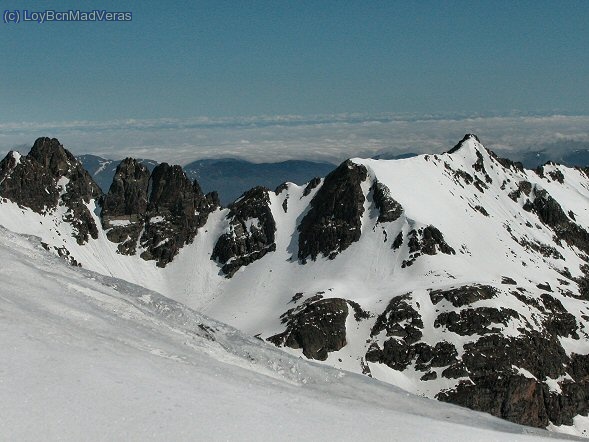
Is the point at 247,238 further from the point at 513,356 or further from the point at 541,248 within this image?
the point at 541,248

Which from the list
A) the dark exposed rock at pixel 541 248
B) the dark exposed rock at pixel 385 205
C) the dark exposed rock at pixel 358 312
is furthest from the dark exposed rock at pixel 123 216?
the dark exposed rock at pixel 541 248

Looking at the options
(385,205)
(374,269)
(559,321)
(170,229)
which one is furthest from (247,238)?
(559,321)

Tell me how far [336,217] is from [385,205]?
17.3 meters

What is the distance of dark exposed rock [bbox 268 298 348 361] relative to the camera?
390 ft

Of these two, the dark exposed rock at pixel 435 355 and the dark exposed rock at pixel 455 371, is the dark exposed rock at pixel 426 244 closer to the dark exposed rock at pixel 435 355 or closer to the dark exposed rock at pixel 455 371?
the dark exposed rock at pixel 435 355

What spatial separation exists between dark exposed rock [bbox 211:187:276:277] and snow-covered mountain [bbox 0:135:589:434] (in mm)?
518

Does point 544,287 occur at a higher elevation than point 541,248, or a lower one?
lower

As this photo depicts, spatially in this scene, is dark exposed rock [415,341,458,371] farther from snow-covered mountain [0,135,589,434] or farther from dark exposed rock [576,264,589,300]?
dark exposed rock [576,264,589,300]

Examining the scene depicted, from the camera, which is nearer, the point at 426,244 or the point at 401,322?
the point at 401,322

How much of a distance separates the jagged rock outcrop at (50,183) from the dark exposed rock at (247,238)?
47596 mm

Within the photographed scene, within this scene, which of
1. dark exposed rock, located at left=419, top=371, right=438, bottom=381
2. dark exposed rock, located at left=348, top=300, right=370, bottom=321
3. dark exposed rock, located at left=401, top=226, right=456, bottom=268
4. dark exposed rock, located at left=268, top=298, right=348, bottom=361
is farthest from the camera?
dark exposed rock, located at left=401, top=226, right=456, bottom=268

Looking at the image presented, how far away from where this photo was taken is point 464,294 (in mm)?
125250

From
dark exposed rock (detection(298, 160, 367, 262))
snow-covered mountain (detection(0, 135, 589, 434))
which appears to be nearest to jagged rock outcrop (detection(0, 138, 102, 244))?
snow-covered mountain (detection(0, 135, 589, 434))

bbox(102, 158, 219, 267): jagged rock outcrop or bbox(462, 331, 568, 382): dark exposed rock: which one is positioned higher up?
bbox(102, 158, 219, 267): jagged rock outcrop
